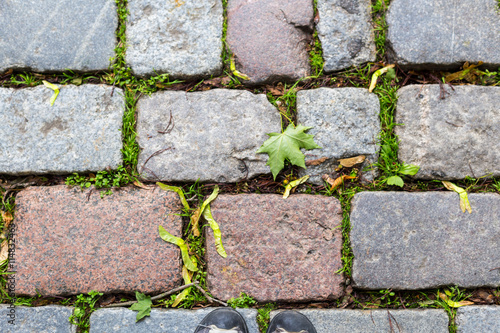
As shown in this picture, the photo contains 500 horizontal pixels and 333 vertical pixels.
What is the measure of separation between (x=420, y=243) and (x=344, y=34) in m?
1.24

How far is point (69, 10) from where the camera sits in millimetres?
1962

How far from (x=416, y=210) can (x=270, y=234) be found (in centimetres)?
80

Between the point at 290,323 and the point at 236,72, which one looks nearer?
the point at 290,323

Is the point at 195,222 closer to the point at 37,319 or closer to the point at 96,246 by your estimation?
the point at 96,246

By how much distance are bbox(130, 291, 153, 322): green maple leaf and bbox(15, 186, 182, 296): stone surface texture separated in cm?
3

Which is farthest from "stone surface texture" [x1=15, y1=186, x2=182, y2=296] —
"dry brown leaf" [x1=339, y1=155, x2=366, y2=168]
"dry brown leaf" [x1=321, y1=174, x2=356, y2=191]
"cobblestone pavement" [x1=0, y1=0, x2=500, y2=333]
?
"dry brown leaf" [x1=339, y1=155, x2=366, y2=168]

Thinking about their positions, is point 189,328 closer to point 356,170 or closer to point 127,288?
point 127,288

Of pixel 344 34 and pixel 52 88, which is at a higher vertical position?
pixel 344 34

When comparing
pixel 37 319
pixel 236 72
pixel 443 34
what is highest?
pixel 443 34

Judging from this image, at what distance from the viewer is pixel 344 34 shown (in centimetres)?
196

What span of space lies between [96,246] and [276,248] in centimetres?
97

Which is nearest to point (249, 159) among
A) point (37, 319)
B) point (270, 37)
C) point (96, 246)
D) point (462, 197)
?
point (270, 37)

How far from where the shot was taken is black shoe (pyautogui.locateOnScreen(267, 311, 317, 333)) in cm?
178

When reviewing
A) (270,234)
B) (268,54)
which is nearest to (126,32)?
(268,54)
